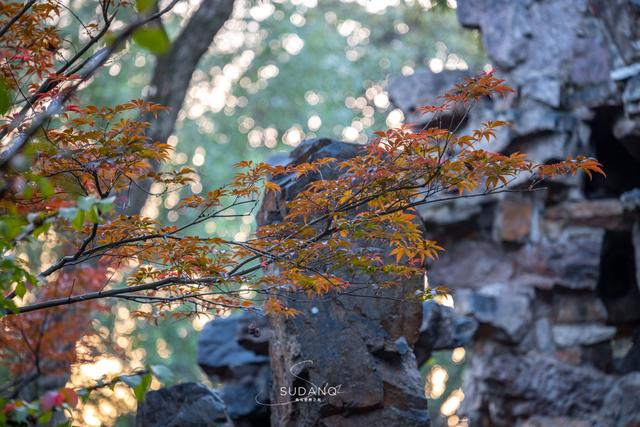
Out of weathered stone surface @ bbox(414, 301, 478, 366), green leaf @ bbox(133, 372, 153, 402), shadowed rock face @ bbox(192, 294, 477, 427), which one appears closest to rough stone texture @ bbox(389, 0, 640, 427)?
shadowed rock face @ bbox(192, 294, 477, 427)

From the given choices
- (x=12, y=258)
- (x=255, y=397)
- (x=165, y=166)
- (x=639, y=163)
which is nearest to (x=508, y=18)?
(x=639, y=163)

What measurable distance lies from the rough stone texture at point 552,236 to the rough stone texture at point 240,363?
215 cm

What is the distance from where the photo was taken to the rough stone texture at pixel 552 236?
6312mm

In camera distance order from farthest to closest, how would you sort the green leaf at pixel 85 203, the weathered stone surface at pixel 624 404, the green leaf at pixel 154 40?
the weathered stone surface at pixel 624 404
the green leaf at pixel 85 203
the green leaf at pixel 154 40

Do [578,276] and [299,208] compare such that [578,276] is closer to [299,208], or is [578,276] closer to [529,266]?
[529,266]

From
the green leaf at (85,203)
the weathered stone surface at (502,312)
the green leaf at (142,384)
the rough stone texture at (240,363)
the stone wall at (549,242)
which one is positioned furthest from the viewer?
the weathered stone surface at (502,312)

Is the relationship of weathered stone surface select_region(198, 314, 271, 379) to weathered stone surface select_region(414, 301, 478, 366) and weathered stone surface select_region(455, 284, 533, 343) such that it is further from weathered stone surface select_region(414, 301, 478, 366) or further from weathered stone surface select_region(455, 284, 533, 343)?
weathered stone surface select_region(455, 284, 533, 343)

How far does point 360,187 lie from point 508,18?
4678 mm

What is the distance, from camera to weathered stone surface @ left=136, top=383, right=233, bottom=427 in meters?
4.09

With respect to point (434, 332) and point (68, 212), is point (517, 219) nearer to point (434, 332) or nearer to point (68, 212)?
point (434, 332)

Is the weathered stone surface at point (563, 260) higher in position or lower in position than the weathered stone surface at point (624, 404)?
higher

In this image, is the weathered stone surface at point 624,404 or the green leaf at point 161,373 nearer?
the green leaf at point 161,373

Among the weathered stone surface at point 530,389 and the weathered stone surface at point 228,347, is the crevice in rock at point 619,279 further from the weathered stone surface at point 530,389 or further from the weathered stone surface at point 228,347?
the weathered stone surface at point 228,347

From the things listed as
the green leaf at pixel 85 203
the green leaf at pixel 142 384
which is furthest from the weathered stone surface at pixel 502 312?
the green leaf at pixel 85 203
